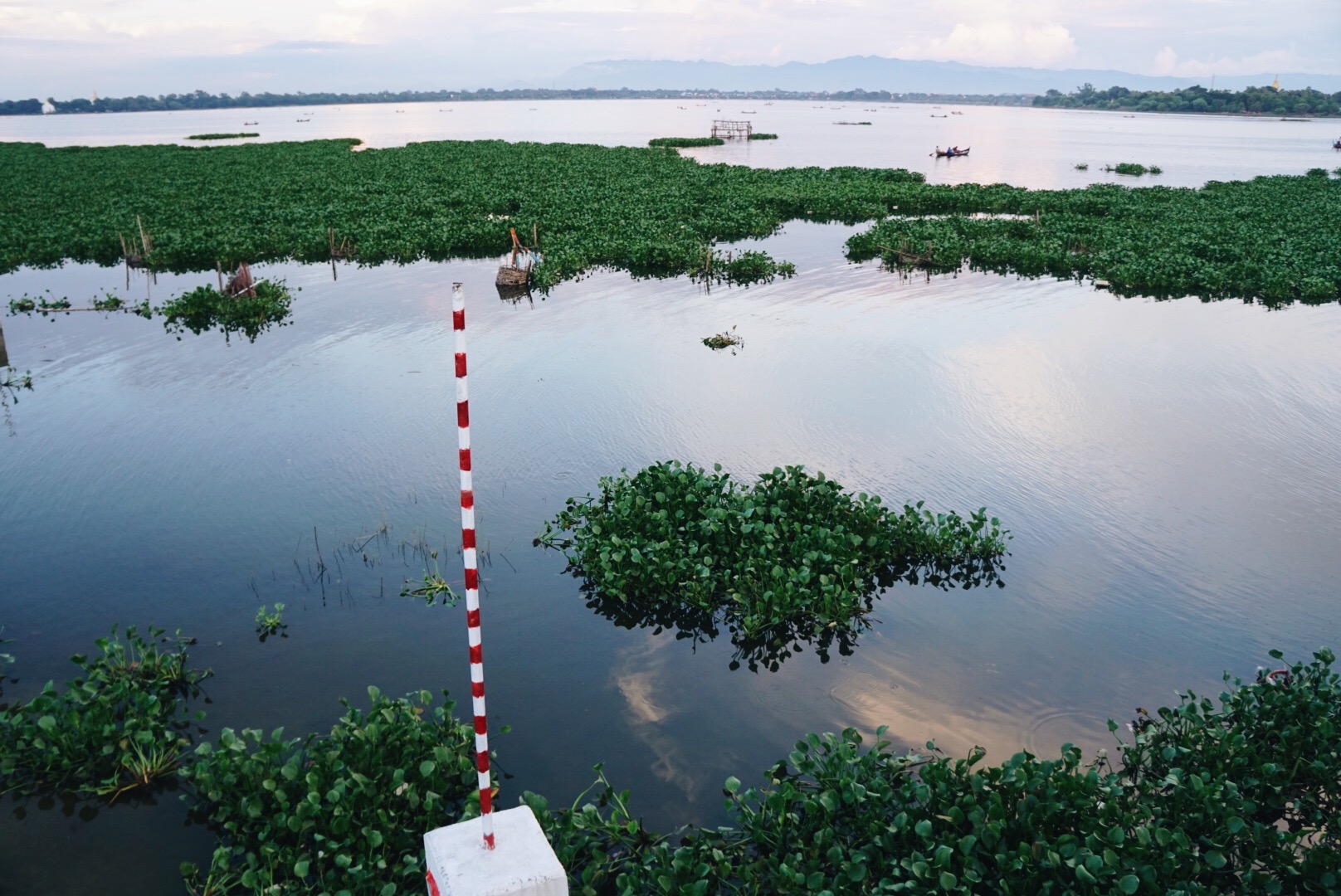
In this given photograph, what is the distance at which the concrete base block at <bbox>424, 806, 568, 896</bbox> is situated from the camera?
461cm

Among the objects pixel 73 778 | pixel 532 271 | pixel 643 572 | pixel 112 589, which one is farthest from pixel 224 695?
pixel 532 271

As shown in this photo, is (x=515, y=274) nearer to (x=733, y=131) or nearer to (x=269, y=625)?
(x=269, y=625)

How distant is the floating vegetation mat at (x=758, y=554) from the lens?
9109mm

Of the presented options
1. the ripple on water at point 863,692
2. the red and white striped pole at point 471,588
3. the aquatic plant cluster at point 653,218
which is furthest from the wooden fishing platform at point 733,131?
the red and white striped pole at point 471,588

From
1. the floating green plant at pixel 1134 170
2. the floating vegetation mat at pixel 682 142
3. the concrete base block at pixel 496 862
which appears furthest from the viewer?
the floating vegetation mat at pixel 682 142

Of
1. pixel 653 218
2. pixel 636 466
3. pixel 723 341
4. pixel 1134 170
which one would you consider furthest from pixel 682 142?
pixel 636 466

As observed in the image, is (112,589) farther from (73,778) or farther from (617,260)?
(617,260)

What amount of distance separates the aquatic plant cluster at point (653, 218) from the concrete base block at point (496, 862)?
838 inches

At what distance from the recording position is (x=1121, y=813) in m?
5.67

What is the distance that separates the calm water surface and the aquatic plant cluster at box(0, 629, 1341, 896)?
47 cm

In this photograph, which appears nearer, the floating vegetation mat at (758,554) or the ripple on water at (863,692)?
the ripple on water at (863,692)

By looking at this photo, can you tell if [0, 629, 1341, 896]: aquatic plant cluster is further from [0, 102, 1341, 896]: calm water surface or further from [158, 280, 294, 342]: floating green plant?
[158, 280, 294, 342]: floating green plant

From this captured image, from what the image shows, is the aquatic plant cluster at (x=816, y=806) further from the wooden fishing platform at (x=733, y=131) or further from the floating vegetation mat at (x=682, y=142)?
the wooden fishing platform at (x=733, y=131)

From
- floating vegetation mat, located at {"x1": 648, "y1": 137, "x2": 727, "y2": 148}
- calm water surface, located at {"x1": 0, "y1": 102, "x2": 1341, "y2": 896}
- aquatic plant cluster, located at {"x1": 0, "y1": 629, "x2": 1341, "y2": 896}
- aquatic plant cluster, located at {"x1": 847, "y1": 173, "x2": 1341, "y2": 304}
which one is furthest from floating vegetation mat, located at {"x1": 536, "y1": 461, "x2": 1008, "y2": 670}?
floating vegetation mat, located at {"x1": 648, "y1": 137, "x2": 727, "y2": 148}
